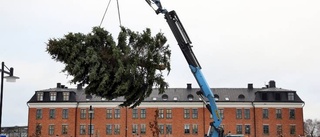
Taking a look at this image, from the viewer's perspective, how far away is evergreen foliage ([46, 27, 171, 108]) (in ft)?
63.4

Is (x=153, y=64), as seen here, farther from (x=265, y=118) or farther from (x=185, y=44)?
(x=265, y=118)

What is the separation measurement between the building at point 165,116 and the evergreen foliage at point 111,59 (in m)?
44.9

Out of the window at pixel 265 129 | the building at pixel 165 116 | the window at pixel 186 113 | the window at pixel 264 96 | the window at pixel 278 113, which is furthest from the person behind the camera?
the window at pixel 264 96

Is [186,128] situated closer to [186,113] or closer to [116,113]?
[186,113]

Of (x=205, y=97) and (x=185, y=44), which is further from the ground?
(x=185, y=44)

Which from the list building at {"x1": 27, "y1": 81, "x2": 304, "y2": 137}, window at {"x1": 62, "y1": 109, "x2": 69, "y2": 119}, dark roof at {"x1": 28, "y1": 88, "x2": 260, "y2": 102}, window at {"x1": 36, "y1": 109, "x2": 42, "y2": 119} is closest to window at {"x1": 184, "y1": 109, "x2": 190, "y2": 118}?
building at {"x1": 27, "y1": 81, "x2": 304, "y2": 137}

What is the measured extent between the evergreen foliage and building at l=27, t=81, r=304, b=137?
1769 inches

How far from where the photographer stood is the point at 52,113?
65.4 meters

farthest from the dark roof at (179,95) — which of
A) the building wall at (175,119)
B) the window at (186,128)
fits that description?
the window at (186,128)

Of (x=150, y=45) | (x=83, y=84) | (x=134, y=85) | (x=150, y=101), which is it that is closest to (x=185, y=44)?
(x=150, y=45)

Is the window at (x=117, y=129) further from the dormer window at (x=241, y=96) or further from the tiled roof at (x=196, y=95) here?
the dormer window at (x=241, y=96)

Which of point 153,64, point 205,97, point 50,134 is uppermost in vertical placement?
point 153,64

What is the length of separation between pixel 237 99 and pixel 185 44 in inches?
1885

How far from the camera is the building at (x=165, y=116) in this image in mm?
65312
